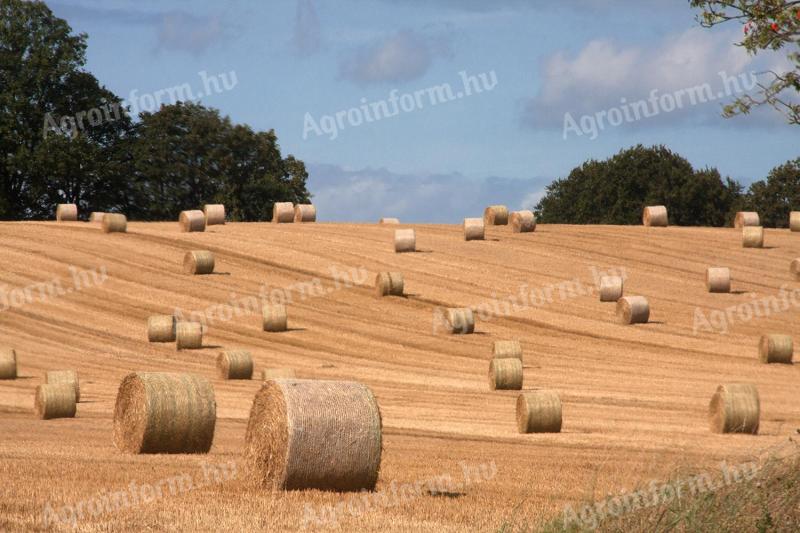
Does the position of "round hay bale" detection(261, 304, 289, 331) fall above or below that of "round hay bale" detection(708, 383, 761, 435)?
above

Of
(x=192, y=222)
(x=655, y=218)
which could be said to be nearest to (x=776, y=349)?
(x=655, y=218)

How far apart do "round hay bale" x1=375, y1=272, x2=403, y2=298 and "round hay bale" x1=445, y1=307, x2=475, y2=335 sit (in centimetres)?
354

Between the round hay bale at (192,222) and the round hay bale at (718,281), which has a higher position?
the round hay bale at (192,222)

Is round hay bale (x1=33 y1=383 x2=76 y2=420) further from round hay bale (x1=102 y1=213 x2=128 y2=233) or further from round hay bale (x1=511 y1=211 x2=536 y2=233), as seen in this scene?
round hay bale (x1=511 y1=211 x2=536 y2=233)

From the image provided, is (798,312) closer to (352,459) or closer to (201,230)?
(201,230)

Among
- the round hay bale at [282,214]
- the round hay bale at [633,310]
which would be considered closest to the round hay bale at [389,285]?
the round hay bale at [633,310]

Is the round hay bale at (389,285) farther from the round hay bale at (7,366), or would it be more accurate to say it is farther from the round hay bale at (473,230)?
the round hay bale at (7,366)

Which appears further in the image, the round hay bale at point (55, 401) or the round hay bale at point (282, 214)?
the round hay bale at point (282, 214)

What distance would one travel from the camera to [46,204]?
67.5 metres

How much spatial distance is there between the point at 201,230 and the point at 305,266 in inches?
281

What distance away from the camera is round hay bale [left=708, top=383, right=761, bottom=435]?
74.1ft

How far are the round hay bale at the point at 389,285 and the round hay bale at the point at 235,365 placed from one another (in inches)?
455

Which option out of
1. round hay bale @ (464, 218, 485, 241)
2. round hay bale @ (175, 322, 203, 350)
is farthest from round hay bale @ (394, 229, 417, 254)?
round hay bale @ (175, 322, 203, 350)

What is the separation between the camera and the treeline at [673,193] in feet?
298
